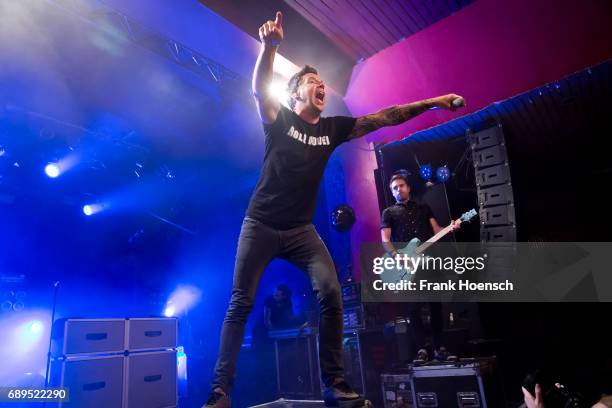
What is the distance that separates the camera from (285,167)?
2.32 meters

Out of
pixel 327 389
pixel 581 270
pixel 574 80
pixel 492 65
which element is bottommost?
pixel 327 389

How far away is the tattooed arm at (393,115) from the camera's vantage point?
2719mm

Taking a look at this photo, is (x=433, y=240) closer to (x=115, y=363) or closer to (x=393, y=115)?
(x=393, y=115)

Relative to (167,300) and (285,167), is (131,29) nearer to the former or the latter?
(285,167)

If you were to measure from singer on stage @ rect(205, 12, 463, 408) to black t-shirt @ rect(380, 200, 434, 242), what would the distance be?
3.04 m

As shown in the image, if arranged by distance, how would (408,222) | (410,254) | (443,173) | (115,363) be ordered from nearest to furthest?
1. (115,363)
2. (410,254)
3. (408,222)
4. (443,173)

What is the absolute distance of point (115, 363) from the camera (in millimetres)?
5059

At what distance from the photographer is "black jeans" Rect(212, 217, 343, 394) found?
6.93 ft

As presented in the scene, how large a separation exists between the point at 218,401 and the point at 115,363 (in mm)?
3940

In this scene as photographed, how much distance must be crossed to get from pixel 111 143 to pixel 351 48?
15.4 ft

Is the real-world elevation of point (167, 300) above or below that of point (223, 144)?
below

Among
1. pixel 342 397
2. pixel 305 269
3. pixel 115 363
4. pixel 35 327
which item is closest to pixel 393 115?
pixel 305 269

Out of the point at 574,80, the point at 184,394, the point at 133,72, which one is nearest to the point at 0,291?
the point at 184,394

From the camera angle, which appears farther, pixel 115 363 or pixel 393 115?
pixel 115 363
